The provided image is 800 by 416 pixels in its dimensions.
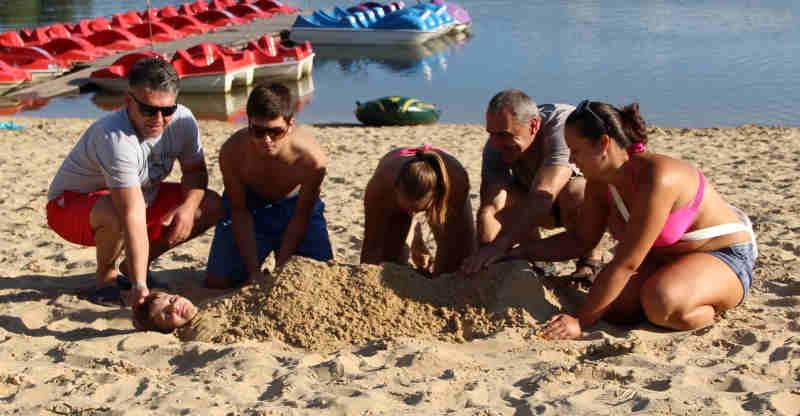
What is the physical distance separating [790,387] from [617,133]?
3.96 feet

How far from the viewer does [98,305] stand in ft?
14.4

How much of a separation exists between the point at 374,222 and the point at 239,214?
722mm

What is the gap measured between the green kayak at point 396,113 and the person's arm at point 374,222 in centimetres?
731

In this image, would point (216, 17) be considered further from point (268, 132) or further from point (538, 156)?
point (268, 132)

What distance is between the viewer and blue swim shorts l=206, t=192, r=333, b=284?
466 cm

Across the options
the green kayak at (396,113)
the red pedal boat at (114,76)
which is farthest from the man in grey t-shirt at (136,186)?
the red pedal boat at (114,76)

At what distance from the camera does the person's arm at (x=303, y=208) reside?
4.41m

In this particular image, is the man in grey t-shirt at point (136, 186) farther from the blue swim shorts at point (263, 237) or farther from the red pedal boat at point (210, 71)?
the red pedal boat at point (210, 71)

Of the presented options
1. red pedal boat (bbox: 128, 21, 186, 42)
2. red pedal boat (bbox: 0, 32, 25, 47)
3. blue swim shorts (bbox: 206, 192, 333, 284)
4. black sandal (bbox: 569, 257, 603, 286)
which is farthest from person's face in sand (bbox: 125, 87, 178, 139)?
red pedal boat (bbox: 128, 21, 186, 42)

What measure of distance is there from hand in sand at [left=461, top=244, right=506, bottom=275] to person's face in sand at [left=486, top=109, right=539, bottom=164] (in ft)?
1.94

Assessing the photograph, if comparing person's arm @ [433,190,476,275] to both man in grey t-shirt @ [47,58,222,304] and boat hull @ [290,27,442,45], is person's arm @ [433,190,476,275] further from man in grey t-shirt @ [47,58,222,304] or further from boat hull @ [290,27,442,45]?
boat hull @ [290,27,442,45]

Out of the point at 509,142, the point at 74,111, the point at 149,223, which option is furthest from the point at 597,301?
the point at 74,111

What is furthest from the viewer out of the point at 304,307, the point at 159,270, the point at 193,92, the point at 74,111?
the point at 193,92

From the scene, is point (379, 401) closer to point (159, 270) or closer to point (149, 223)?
point (149, 223)
